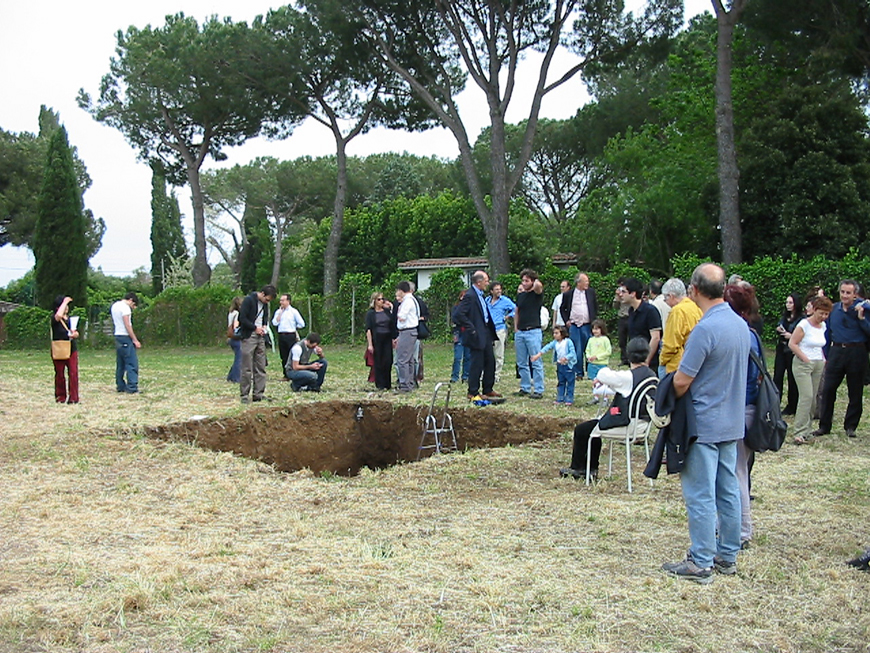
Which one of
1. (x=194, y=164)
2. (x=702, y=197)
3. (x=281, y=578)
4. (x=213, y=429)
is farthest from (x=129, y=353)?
(x=194, y=164)

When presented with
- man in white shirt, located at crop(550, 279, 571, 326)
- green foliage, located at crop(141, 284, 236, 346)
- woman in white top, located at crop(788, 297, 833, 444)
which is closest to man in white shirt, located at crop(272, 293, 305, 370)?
man in white shirt, located at crop(550, 279, 571, 326)

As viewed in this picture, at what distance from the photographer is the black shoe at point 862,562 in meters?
4.83

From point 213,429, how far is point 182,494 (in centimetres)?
369

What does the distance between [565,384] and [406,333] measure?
8.92 feet

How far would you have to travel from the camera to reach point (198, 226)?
3756cm

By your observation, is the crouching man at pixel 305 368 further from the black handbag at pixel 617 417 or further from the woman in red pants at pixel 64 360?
the black handbag at pixel 617 417

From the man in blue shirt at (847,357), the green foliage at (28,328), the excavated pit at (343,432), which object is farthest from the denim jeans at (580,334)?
the green foliage at (28,328)

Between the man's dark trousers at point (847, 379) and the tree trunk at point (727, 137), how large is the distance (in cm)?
1323

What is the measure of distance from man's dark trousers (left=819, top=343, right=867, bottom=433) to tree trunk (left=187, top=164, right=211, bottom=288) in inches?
1230

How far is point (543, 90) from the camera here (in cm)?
2498

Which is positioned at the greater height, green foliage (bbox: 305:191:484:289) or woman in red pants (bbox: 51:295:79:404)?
green foliage (bbox: 305:191:484:289)

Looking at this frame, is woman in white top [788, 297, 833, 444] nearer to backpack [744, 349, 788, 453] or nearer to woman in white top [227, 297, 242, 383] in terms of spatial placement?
backpack [744, 349, 788, 453]

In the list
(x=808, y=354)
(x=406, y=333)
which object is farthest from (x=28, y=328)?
(x=808, y=354)

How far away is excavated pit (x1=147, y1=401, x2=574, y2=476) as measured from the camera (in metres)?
10.2
